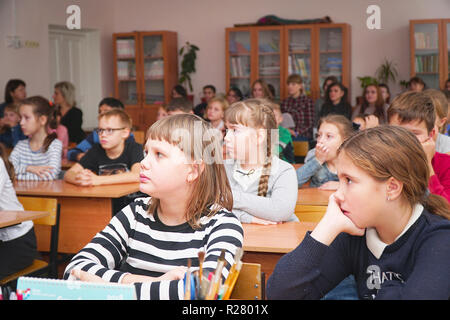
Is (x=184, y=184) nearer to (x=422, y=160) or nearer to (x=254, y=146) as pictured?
(x=422, y=160)

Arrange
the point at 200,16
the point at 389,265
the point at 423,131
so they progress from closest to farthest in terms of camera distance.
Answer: the point at 389,265 < the point at 423,131 < the point at 200,16

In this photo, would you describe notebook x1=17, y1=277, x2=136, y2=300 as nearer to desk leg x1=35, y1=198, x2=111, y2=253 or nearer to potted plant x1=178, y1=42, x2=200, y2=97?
desk leg x1=35, y1=198, x2=111, y2=253

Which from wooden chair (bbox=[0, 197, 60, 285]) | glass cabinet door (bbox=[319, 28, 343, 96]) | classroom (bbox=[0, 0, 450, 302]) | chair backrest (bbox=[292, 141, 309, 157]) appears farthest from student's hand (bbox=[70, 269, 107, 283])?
glass cabinet door (bbox=[319, 28, 343, 96])

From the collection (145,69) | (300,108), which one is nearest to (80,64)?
(145,69)

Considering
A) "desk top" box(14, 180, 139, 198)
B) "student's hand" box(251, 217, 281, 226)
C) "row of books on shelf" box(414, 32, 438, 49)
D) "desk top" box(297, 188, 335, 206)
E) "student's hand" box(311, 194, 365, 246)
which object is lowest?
"student's hand" box(251, 217, 281, 226)

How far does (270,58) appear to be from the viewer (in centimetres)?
846

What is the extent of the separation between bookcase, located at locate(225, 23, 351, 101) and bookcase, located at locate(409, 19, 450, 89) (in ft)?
3.14

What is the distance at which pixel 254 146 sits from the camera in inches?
103

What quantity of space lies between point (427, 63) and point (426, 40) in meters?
0.33

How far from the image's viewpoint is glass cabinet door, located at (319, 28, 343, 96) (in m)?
8.09

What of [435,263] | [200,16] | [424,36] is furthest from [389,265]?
[200,16]

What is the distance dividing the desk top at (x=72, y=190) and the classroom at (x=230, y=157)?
1 cm
